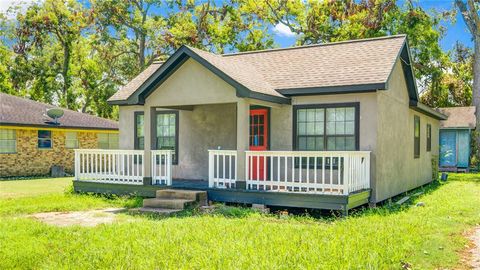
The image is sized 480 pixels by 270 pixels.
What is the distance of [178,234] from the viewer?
7.64 metres

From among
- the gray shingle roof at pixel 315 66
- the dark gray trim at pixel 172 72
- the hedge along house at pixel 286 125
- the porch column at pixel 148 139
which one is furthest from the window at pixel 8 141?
the porch column at pixel 148 139

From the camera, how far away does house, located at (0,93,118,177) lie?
71.1ft

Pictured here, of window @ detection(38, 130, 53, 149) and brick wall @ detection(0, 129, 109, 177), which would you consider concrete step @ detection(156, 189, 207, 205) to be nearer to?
brick wall @ detection(0, 129, 109, 177)

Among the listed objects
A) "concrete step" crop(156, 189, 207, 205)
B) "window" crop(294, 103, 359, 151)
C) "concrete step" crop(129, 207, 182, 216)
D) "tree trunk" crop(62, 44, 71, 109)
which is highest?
"tree trunk" crop(62, 44, 71, 109)

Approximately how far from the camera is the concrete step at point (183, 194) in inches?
443

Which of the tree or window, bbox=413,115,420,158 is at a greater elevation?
the tree

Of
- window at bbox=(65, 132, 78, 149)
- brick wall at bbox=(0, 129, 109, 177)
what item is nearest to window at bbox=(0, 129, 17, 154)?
brick wall at bbox=(0, 129, 109, 177)

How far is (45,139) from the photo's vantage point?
23.5m

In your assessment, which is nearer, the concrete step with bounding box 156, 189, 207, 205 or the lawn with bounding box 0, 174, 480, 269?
the lawn with bounding box 0, 174, 480, 269

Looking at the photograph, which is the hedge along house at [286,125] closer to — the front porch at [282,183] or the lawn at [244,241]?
the front porch at [282,183]

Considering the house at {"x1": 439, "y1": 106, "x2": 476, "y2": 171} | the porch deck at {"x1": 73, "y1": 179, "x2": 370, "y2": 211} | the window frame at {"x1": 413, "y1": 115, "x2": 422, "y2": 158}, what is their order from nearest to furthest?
the porch deck at {"x1": 73, "y1": 179, "x2": 370, "y2": 211}, the window frame at {"x1": 413, "y1": 115, "x2": 422, "y2": 158}, the house at {"x1": 439, "y1": 106, "x2": 476, "y2": 171}

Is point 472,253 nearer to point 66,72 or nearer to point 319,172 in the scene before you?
point 319,172

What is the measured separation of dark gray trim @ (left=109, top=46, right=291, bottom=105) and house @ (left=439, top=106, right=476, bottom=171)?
56.8ft

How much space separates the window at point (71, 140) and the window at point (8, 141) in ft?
10.5
